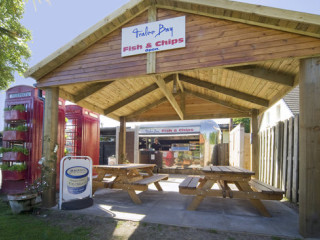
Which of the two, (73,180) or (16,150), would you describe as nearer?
(73,180)

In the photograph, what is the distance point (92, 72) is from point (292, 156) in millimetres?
4960

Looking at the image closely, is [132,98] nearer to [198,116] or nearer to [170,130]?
[198,116]

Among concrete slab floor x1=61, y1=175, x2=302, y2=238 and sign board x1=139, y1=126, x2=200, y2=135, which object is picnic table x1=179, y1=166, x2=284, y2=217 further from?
sign board x1=139, y1=126, x2=200, y2=135

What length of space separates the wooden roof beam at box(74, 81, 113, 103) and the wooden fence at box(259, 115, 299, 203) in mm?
4823

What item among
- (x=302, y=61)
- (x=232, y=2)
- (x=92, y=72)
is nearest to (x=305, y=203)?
(x=302, y=61)

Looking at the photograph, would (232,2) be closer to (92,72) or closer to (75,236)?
(92,72)

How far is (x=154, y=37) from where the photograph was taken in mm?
4176

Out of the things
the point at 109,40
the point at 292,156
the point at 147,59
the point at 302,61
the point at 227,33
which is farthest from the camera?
the point at 292,156

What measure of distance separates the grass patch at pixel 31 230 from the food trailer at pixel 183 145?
8168mm

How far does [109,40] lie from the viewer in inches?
179

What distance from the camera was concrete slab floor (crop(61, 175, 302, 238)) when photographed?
3488mm

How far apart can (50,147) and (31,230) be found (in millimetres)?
1782

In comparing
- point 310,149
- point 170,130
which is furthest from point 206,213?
point 170,130

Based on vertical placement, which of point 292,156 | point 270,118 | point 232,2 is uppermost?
point 232,2
